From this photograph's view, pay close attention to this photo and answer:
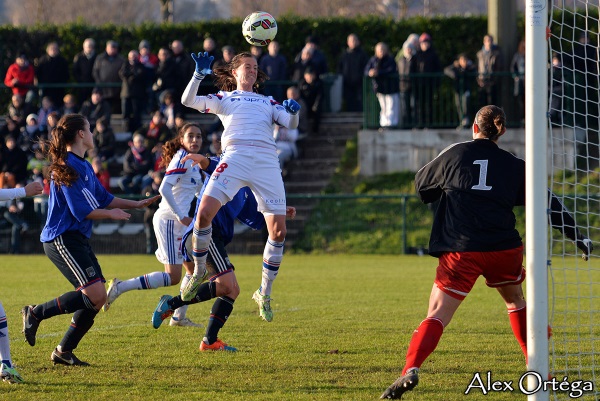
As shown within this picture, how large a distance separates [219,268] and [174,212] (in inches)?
43.7

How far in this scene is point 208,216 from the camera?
834 cm

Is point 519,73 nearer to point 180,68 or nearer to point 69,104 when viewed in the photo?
point 180,68

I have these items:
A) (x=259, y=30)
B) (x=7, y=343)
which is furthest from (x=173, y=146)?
(x=7, y=343)

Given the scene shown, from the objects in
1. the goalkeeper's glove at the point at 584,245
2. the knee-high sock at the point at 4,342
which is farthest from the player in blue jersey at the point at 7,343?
the goalkeeper's glove at the point at 584,245

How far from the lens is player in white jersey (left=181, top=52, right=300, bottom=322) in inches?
331

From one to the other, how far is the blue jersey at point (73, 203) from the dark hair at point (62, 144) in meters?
0.05

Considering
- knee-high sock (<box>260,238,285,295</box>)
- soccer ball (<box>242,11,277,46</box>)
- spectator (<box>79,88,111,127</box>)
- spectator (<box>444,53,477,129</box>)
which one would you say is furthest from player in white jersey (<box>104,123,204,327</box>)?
spectator (<box>79,88,111,127</box>)

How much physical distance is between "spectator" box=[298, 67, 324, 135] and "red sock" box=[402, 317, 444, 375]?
1563cm

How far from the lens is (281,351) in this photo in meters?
8.41

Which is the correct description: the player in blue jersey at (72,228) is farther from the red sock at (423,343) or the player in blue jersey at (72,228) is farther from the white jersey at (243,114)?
the red sock at (423,343)

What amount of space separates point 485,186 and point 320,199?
13577 millimetres

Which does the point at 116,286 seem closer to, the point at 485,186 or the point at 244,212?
the point at 244,212

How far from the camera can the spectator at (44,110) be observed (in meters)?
22.4

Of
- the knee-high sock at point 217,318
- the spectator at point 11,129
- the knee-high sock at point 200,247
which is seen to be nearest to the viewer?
the knee-high sock at point 200,247
